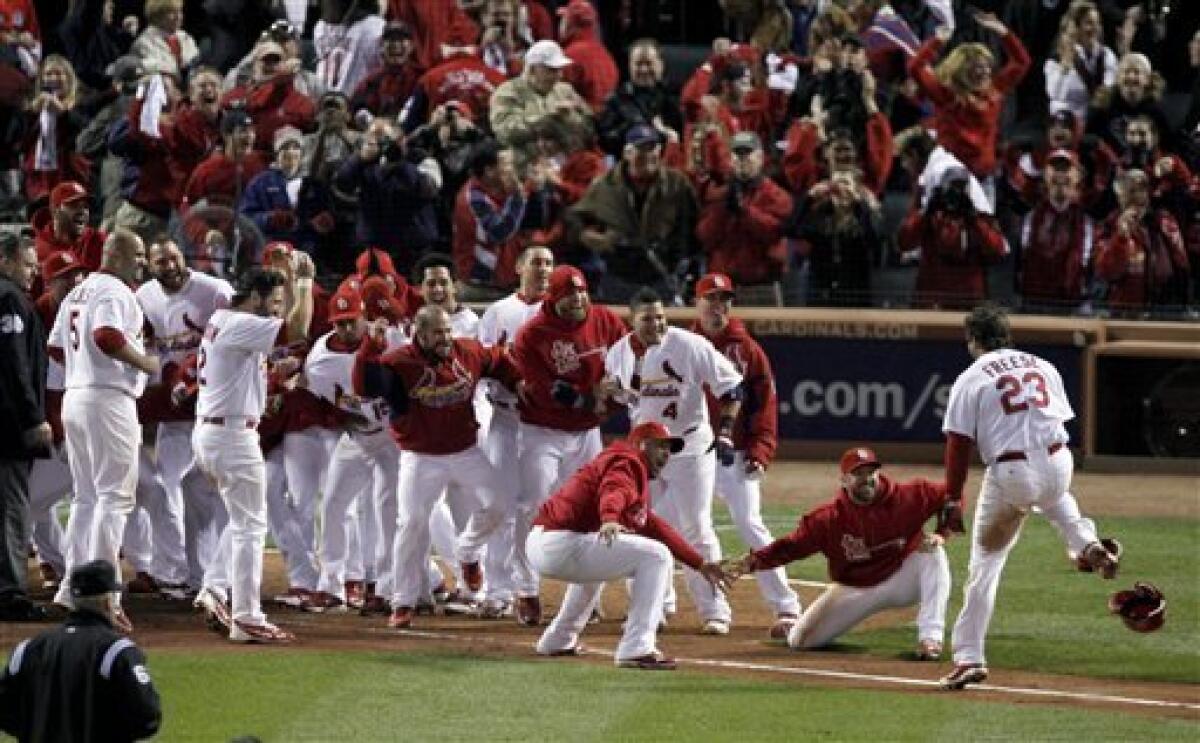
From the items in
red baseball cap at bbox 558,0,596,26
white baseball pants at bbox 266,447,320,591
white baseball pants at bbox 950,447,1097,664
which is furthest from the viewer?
red baseball cap at bbox 558,0,596,26

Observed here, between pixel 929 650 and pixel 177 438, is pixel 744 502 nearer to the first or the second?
pixel 929 650

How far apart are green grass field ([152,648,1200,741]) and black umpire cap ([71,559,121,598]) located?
2.91 m

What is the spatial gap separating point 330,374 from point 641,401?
1.72 m

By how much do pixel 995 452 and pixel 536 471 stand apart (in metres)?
2.86

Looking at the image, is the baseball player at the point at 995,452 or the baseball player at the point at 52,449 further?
the baseball player at the point at 52,449

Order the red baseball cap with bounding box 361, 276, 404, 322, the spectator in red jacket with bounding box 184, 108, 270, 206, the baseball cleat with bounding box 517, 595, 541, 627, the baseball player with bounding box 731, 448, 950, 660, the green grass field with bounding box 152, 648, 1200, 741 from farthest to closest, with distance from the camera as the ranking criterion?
1. the spectator in red jacket with bounding box 184, 108, 270, 206
2. the red baseball cap with bounding box 361, 276, 404, 322
3. the baseball cleat with bounding box 517, 595, 541, 627
4. the baseball player with bounding box 731, 448, 950, 660
5. the green grass field with bounding box 152, 648, 1200, 741

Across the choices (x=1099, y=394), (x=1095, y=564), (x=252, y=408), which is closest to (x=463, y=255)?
(x=1099, y=394)

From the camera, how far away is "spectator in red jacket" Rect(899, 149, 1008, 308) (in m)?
21.4

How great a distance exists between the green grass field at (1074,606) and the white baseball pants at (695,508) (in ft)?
2.41

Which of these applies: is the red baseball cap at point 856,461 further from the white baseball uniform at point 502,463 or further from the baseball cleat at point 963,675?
the white baseball uniform at point 502,463

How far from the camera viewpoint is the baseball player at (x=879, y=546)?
1465 centimetres

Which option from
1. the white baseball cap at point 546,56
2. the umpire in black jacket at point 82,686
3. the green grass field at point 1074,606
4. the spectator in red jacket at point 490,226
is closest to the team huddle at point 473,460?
the green grass field at point 1074,606

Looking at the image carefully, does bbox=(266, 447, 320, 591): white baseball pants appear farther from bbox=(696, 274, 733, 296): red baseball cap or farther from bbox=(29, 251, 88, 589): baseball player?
bbox=(696, 274, 733, 296): red baseball cap

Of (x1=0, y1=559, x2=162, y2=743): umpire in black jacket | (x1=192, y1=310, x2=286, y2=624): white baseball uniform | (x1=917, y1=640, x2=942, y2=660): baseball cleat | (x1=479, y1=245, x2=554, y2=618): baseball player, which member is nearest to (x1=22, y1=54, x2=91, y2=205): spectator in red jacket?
(x1=479, y1=245, x2=554, y2=618): baseball player
